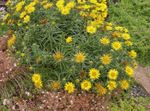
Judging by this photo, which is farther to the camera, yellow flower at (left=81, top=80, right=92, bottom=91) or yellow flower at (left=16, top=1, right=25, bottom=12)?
yellow flower at (left=16, top=1, right=25, bottom=12)

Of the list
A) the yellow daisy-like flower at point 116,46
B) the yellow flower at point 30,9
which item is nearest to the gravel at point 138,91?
the yellow daisy-like flower at point 116,46

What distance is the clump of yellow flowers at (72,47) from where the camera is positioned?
13.1 ft

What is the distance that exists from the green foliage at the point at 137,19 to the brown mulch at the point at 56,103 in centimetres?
123

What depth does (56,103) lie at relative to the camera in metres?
3.88

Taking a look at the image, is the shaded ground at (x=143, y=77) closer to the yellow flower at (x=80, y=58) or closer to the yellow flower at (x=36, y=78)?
the yellow flower at (x=80, y=58)

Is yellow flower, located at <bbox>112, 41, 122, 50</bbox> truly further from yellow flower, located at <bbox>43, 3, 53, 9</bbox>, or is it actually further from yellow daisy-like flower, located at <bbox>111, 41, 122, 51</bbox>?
yellow flower, located at <bbox>43, 3, 53, 9</bbox>

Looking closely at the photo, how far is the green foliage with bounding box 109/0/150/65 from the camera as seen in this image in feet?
16.5

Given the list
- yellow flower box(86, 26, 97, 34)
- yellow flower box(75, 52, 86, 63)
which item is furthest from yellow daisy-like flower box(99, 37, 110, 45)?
yellow flower box(75, 52, 86, 63)

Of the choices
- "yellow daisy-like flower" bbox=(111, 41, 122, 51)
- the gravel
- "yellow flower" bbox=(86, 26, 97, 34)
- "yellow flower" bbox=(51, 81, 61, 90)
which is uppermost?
"yellow flower" bbox=(86, 26, 97, 34)

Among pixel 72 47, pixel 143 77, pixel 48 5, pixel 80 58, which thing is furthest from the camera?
pixel 143 77

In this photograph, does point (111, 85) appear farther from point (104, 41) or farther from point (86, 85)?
point (104, 41)

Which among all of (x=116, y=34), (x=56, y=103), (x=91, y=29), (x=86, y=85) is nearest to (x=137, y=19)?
(x=116, y=34)

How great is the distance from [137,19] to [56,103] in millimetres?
2204

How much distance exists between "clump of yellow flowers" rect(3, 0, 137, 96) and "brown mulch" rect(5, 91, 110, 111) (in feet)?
0.22
